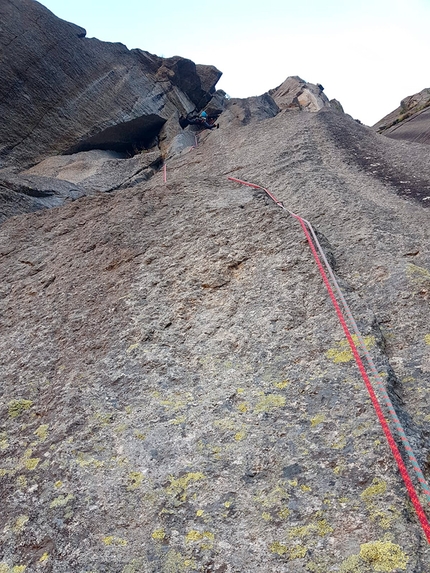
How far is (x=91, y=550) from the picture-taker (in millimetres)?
3441

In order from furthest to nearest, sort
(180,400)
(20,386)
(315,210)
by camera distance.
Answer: (315,210)
(20,386)
(180,400)

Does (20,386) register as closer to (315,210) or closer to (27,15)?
(315,210)

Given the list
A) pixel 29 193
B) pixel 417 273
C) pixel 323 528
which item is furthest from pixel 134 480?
pixel 29 193

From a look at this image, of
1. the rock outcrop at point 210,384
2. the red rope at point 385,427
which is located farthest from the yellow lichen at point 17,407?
the red rope at point 385,427

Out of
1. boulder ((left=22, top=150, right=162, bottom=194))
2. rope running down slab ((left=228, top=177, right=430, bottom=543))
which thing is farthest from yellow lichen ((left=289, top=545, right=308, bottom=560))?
boulder ((left=22, top=150, right=162, bottom=194))

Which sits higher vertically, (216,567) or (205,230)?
(205,230)

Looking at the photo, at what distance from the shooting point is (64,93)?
1880 centimetres

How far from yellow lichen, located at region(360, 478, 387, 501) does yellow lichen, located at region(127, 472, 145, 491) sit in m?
1.67

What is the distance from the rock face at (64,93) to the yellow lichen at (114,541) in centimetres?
1597

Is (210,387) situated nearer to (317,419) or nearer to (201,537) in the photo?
(317,419)

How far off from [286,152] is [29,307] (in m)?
6.49

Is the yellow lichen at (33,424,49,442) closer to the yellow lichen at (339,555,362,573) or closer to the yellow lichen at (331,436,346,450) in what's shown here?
the yellow lichen at (331,436,346,450)

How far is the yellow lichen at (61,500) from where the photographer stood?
383 cm

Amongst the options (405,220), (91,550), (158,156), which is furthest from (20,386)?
(158,156)
